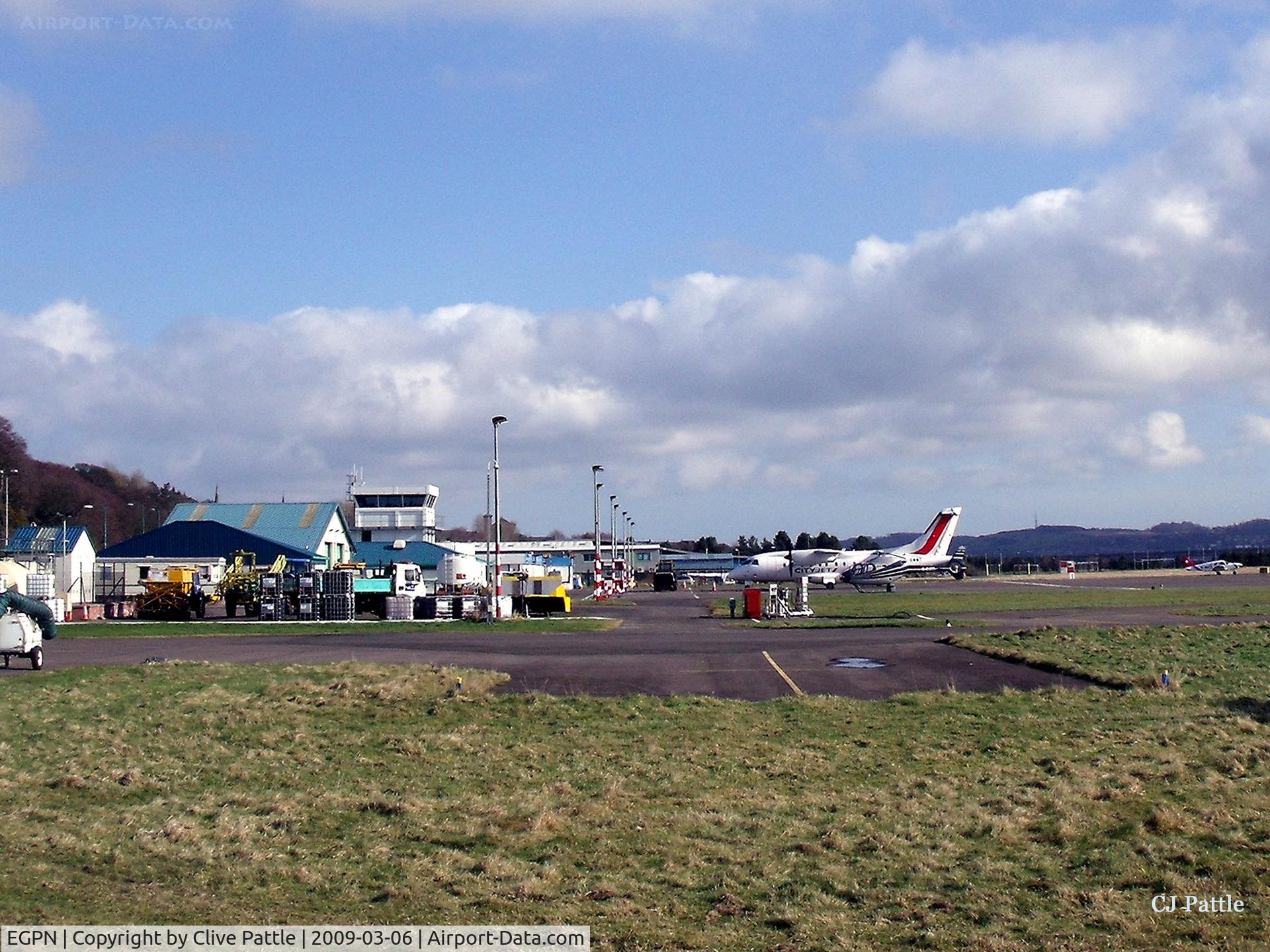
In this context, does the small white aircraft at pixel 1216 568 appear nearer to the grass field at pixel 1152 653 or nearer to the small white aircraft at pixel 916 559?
the small white aircraft at pixel 916 559

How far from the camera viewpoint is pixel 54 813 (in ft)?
36.6

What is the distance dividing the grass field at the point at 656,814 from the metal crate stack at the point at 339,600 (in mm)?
33967

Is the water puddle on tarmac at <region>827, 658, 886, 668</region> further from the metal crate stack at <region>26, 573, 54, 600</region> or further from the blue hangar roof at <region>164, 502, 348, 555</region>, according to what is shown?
the blue hangar roof at <region>164, 502, 348, 555</region>

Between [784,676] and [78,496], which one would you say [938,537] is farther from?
[78,496]

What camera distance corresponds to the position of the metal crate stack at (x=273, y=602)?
53.9 meters

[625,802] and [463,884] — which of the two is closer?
[463,884]

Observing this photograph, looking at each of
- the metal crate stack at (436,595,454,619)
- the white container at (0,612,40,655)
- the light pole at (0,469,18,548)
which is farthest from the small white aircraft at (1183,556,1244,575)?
the white container at (0,612,40,655)

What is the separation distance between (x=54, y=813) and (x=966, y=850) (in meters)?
8.96

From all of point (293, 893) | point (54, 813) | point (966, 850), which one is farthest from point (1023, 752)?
point (54, 813)

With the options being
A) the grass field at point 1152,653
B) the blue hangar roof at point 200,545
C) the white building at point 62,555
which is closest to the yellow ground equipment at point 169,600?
the white building at point 62,555

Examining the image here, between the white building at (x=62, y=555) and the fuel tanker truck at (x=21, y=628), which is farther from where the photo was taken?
the white building at (x=62, y=555)

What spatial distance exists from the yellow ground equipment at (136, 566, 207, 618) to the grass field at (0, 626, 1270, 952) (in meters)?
38.6

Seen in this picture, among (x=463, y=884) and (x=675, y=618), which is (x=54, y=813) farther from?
(x=675, y=618)

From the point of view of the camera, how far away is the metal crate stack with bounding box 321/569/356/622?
5372cm
